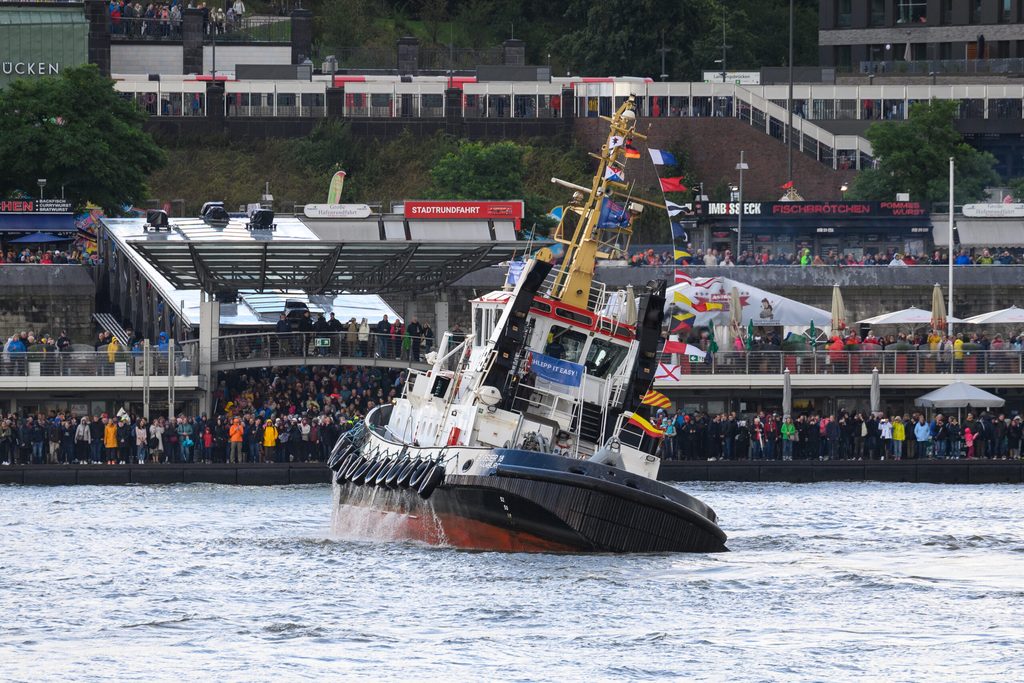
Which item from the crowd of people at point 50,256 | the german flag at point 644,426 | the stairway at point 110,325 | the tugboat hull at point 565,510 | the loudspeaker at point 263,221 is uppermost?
the loudspeaker at point 263,221

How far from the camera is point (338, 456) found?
182 feet

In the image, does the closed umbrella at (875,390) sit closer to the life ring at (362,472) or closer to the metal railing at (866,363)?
the metal railing at (866,363)

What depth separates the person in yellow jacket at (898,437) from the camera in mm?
66500

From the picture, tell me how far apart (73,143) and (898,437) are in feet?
132

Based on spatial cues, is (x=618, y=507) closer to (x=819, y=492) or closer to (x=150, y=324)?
(x=819, y=492)

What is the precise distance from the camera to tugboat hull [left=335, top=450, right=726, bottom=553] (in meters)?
45.5

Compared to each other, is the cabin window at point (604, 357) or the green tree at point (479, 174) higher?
the green tree at point (479, 174)

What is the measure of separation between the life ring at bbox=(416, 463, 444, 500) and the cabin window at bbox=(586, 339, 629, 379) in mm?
3721

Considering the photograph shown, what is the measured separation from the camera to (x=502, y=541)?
47062 millimetres

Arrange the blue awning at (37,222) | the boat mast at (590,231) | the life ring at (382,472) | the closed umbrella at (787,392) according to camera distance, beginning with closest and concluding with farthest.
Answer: the boat mast at (590,231), the life ring at (382,472), the closed umbrella at (787,392), the blue awning at (37,222)

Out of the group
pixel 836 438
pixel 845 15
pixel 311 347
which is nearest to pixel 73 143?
pixel 311 347

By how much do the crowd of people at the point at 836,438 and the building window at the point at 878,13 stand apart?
244 feet

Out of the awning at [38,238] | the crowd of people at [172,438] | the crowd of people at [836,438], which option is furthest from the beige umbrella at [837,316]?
the awning at [38,238]

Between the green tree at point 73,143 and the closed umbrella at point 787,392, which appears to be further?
the green tree at point 73,143
